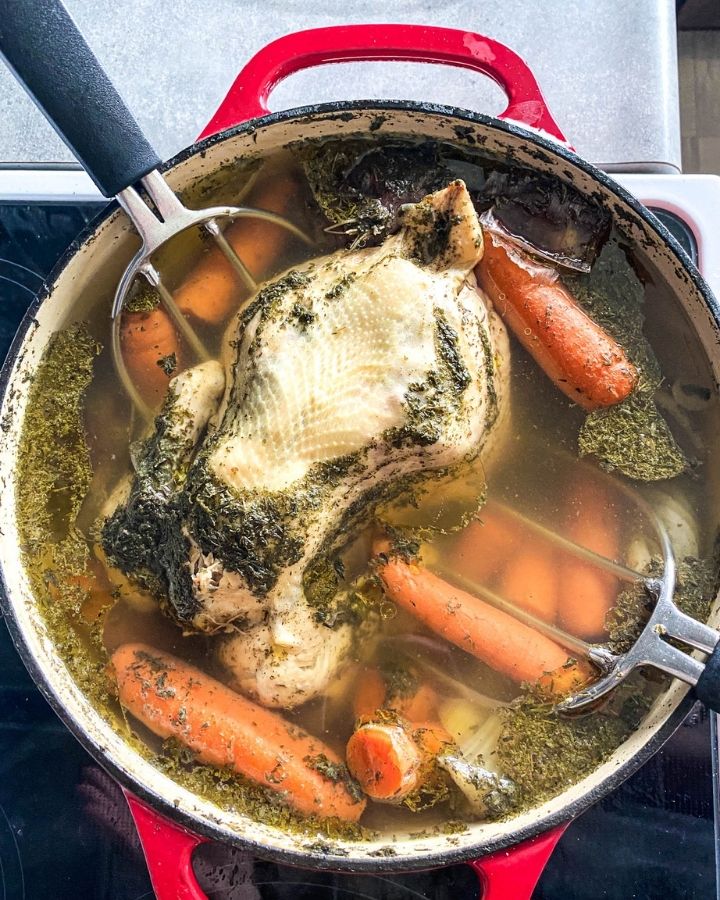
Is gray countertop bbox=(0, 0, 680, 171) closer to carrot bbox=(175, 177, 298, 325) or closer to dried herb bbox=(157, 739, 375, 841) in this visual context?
carrot bbox=(175, 177, 298, 325)

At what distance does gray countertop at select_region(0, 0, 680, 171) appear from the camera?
176 centimetres

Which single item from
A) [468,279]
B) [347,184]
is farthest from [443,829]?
[347,184]

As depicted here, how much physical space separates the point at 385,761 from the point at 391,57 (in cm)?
130

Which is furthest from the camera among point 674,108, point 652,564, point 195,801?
point 674,108

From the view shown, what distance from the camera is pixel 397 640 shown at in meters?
1.68

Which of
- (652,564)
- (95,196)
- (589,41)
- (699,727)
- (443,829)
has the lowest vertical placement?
(699,727)

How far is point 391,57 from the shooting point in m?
1.46

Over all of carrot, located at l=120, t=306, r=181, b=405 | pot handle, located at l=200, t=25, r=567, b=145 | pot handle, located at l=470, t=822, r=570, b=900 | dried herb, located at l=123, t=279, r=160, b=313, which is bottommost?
pot handle, located at l=470, t=822, r=570, b=900

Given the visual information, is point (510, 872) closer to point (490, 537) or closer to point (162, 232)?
point (490, 537)

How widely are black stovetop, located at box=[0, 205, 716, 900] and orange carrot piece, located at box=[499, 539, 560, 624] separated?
1.21ft

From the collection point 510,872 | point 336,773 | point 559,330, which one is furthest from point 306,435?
point 510,872

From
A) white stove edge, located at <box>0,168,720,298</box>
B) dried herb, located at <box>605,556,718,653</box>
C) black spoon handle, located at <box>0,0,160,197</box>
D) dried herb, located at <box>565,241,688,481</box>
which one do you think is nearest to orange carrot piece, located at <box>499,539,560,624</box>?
dried herb, located at <box>605,556,718,653</box>

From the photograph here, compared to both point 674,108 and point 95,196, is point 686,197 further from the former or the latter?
point 95,196

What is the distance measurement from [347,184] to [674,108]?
2.46 ft
